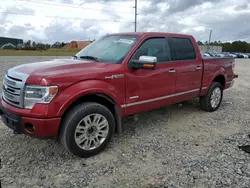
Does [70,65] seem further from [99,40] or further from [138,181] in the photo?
[138,181]

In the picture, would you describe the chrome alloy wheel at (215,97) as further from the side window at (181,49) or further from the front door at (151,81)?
the front door at (151,81)

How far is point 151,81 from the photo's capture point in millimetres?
4188

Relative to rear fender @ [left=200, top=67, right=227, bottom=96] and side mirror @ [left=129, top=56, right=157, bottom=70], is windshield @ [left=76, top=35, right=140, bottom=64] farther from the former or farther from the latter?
rear fender @ [left=200, top=67, right=227, bottom=96]

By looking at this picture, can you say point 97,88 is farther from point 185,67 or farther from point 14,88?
point 185,67

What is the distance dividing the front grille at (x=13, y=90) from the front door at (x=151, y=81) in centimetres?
157

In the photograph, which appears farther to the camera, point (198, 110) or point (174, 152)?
point (198, 110)

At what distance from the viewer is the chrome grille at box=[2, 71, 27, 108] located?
3.12 m

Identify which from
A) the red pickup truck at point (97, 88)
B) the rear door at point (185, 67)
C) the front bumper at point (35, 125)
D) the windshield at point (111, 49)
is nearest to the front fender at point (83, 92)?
the red pickup truck at point (97, 88)

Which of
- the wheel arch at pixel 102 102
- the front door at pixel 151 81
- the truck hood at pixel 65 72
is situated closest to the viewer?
the truck hood at pixel 65 72

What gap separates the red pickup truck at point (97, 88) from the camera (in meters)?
3.07

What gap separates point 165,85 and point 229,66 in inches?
108

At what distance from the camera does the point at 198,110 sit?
6082mm

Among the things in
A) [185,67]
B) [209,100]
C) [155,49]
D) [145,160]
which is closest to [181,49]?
[185,67]

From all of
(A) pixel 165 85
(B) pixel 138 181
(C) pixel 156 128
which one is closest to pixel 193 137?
(C) pixel 156 128
